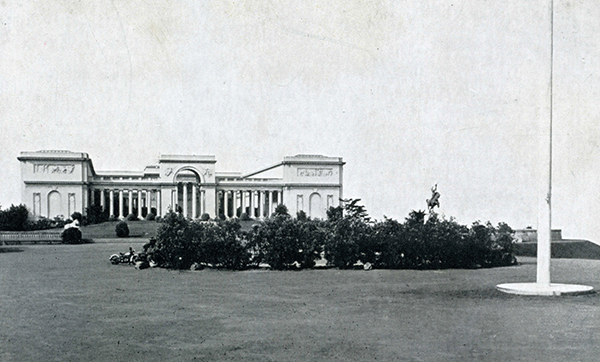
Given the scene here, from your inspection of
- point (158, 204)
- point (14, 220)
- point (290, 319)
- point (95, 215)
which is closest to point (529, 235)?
point (290, 319)

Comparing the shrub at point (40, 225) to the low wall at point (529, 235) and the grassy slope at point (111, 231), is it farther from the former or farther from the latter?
the low wall at point (529, 235)

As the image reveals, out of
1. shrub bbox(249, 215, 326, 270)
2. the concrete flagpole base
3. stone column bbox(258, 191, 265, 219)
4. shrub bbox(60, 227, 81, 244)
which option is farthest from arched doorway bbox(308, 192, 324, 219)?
the concrete flagpole base

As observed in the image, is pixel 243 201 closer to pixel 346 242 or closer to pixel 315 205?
pixel 315 205

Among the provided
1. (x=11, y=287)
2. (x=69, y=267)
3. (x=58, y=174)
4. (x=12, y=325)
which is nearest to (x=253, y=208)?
(x=58, y=174)

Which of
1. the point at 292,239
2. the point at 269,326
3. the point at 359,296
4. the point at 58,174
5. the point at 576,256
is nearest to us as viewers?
the point at 269,326

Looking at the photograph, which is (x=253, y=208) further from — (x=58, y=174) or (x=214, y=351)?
(x=214, y=351)

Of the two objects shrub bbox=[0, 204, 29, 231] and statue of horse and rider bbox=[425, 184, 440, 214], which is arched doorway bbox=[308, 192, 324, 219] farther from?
statue of horse and rider bbox=[425, 184, 440, 214]

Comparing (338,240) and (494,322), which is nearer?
(494,322)

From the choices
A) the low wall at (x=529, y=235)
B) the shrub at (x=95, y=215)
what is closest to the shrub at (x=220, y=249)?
the low wall at (x=529, y=235)
